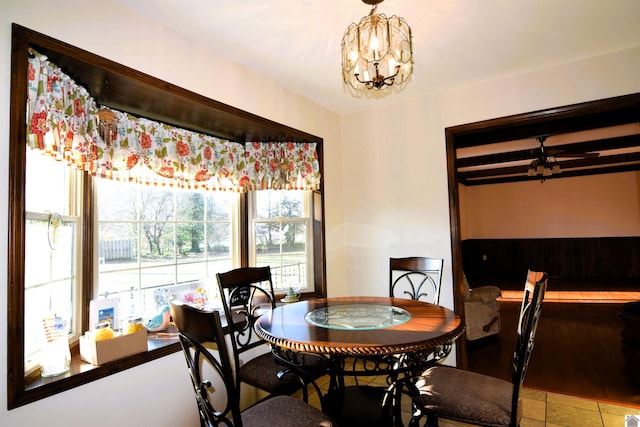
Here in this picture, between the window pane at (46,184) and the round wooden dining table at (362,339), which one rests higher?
the window pane at (46,184)

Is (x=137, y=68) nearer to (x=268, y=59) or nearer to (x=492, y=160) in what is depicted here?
(x=268, y=59)

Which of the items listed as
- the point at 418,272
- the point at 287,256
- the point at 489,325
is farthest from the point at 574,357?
the point at 287,256

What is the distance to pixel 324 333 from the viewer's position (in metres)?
1.49

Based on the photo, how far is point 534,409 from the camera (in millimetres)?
2312

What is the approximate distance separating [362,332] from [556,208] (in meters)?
8.42

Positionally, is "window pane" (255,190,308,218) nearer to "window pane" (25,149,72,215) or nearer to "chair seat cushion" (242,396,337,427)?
"window pane" (25,149,72,215)

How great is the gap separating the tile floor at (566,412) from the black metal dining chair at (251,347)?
677 millimetres

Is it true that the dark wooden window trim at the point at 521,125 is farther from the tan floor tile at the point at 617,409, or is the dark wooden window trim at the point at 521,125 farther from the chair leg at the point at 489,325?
the chair leg at the point at 489,325

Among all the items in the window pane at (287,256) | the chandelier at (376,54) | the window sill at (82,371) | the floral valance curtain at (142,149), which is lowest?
the window sill at (82,371)

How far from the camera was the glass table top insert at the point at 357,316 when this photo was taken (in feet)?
5.28

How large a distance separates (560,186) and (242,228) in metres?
8.05

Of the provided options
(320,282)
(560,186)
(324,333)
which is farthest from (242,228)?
(560,186)

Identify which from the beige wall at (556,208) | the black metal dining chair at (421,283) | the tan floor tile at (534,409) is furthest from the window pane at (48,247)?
the beige wall at (556,208)

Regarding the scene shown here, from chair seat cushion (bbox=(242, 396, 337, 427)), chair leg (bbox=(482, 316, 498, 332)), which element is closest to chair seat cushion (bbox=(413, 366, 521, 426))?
chair seat cushion (bbox=(242, 396, 337, 427))
